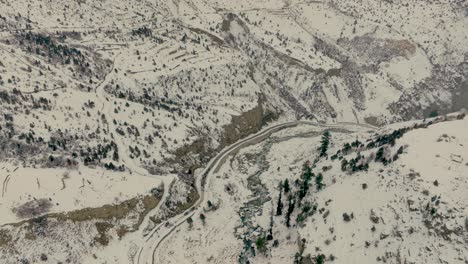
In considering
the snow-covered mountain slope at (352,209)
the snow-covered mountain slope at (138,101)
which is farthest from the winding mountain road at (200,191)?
the snow-covered mountain slope at (352,209)

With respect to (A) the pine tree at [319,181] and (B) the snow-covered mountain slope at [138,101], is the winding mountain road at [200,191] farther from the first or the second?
(A) the pine tree at [319,181]

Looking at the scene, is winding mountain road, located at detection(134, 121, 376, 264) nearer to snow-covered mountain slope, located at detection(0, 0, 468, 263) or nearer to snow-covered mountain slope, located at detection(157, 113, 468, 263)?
snow-covered mountain slope, located at detection(0, 0, 468, 263)

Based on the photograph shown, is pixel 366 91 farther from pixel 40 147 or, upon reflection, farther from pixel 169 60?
pixel 40 147

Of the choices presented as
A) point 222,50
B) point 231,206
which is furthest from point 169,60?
point 231,206

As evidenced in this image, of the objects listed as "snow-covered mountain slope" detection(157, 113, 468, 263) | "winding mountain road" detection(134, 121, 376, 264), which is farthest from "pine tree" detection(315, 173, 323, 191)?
"winding mountain road" detection(134, 121, 376, 264)

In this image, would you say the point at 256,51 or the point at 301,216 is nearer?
the point at 301,216

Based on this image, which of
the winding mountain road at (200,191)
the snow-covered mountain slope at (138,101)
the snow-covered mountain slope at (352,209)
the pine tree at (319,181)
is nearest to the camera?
the snow-covered mountain slope at (352,209)
